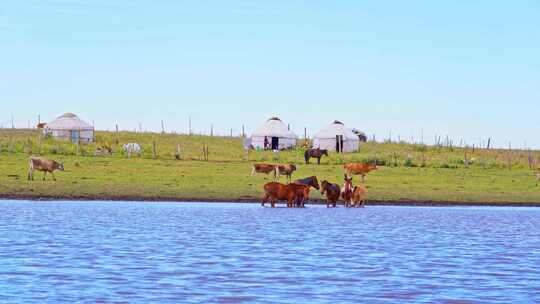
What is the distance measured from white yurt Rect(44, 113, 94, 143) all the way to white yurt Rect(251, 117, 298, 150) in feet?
49.4

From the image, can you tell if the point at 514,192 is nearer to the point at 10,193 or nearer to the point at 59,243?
the point at 10,193

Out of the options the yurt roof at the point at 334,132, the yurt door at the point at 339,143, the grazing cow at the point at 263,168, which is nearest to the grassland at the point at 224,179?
the grazing cow at the point at 263,168

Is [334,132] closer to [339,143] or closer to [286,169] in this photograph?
[339,143]

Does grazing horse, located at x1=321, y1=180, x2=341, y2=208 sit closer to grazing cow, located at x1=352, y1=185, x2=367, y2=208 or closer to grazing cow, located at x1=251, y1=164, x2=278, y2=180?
grazing cow, located at x1=352, y1=185, x2=367, y2=208

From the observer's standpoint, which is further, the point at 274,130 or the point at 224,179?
the point at 274,130

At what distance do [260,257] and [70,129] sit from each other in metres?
74.5

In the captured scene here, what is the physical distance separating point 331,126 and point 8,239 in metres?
73.3

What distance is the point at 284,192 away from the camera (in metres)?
43.0

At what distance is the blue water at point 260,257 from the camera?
656 inches

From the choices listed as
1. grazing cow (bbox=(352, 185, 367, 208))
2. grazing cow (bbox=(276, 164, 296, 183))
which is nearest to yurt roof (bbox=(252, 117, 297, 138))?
grazing cow (bbox=(276, 164, 296, 183))

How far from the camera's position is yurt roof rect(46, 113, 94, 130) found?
94.8 m

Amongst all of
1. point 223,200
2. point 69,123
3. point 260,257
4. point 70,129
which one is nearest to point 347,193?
point 223,200

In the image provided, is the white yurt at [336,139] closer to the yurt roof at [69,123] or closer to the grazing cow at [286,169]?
the yurt roof at [69,123]

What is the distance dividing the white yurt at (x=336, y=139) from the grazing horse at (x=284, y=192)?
171 ft
